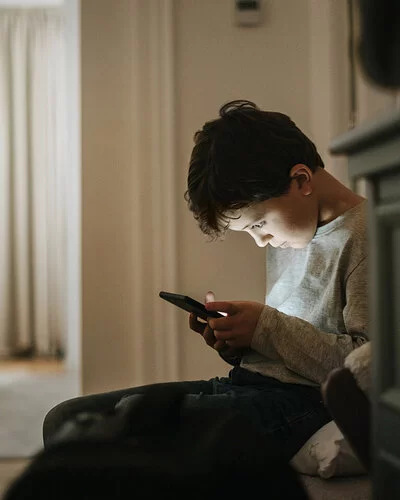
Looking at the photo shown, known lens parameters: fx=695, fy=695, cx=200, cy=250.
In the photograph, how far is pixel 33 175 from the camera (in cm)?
432

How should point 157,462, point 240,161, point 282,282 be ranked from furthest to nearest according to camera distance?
point 282,282, point 240,161, point 157,462

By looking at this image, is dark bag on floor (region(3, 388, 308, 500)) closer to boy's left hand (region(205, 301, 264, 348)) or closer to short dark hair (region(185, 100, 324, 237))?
boy's left hand (region(205, 301, 264, 348))

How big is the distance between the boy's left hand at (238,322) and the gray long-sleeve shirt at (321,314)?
0.4 inches

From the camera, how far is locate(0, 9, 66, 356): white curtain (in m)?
4.27

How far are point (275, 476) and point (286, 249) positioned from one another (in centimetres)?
83

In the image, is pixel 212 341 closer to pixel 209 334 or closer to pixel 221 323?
pixel 209 334

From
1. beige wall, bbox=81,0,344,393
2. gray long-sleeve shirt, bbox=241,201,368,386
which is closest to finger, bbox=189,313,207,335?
gray long-sleeve shirt, bbox=241,201,368,386

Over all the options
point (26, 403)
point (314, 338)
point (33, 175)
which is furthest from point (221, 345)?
point (33, 175)

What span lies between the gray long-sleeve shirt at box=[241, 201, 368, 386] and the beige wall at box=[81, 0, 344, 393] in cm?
74

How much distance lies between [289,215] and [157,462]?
2.32 ft

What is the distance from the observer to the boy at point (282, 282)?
41.9 inches

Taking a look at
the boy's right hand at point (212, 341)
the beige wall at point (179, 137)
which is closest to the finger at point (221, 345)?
the boy's right hand at point (212, 341)

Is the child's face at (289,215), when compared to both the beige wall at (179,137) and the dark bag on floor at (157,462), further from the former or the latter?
the beige wall at (179,137)

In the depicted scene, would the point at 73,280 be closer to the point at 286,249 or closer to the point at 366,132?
the point at 286,249
